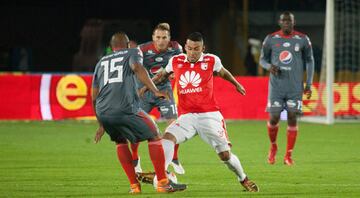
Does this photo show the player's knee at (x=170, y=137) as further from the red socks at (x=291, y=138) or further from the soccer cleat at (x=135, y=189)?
the red socks at (x=291, y=138)

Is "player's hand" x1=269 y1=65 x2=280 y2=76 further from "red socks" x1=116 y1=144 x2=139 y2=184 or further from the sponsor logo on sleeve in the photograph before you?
"red socks" x1=116 y1=144 x2=139 y2=184

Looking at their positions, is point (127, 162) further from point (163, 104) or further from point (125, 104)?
point (163, 104)

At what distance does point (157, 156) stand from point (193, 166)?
3361 mm

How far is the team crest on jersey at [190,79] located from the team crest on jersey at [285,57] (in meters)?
4.05

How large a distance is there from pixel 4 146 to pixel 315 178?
677cm

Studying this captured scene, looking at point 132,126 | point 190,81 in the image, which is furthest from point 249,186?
point 132,126

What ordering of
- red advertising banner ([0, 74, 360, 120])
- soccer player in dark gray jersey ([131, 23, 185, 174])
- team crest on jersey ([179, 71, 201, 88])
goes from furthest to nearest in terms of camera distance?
1. red advertising banner ([0, 74, 360, 120])
2. soccer player in dark gray jersey ([131, 23, 185, 174])
3. team crest on jersey ([179, 71, 201, 88])

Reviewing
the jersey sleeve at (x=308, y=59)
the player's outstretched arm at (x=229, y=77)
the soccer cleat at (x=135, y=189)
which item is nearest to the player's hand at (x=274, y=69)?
the jersey sleeve at (x=308, y=59)

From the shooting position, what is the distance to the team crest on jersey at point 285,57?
14969 mm

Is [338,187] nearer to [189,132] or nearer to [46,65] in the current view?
[189,132]

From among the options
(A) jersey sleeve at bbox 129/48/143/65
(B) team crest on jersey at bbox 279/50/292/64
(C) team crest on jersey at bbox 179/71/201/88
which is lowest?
(B) team crest on jersey at bbox 279/50/292/64

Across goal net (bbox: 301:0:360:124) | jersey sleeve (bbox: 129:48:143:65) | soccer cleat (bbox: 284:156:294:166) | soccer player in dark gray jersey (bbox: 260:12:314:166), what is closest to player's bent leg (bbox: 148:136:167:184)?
jersey sleeve (bbox: 129:48:143:65)

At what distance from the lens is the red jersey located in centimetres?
1117

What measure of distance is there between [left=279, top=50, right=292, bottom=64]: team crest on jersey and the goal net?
713 cm
